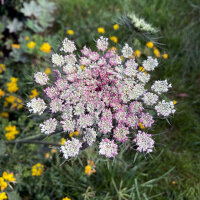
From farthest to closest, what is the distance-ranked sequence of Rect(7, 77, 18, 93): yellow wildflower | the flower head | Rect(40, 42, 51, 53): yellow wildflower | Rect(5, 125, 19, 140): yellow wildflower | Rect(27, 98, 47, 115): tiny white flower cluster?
Rect(40, 42, 51, 53): yellow wildflower → Rect(7, 77, 18, 93): yellow wildflower → Rect(5, 125, 19, 140): yellow wildflower → Rect(27, 98, 47, 115): tiny white flower cluster → the flower head

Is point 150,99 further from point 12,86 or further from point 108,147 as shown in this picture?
point 12,86

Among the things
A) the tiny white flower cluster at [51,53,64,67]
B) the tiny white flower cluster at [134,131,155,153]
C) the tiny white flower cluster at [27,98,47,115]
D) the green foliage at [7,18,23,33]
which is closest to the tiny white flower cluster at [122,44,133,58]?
the tiny white flower cluster at [51,53,64,67]

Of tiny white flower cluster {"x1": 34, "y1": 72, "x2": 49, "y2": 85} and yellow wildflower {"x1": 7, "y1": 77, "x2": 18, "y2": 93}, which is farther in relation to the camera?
yellow wildflower {"x1": 7, "y1": 77, "x2": 18, "y2": 93}

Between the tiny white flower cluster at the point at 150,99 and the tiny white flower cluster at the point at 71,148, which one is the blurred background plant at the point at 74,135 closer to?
the tiny white flower cluster at the point at 150,99

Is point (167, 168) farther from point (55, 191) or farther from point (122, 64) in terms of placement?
point (122, 64)

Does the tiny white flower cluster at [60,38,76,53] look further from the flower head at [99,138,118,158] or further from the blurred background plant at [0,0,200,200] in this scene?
the flower head at [99,138,118,158]

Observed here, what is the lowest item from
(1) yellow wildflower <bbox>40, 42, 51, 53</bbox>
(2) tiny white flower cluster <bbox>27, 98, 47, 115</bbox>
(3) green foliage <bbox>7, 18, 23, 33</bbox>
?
(3) green foliage <bbox>7, 18, 23, 33</bbox>

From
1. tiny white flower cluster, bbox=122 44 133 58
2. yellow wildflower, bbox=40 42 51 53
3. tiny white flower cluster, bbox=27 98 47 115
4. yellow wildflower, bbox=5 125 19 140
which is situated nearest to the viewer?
tiny white flower cluster, bbox=27 98 47 115

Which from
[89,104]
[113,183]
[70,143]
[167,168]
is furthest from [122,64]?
[167,168]
